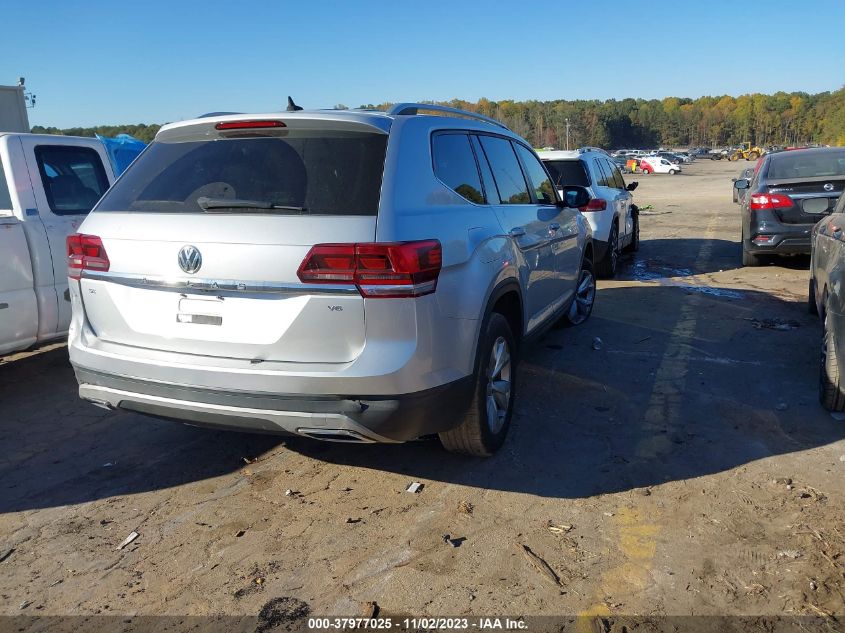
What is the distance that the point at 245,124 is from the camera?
136 inches

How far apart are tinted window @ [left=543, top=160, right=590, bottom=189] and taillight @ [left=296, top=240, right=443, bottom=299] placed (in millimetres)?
6811

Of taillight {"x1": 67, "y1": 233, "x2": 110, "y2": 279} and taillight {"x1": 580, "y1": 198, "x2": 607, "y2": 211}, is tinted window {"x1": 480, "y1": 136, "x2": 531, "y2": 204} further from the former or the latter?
taillight {"x1": 580, "y1": 198, "x2": 607, "y2": 211}

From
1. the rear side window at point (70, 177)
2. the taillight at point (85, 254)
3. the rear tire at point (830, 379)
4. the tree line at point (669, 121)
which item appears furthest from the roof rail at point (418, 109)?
the tree line at point (669, 121)

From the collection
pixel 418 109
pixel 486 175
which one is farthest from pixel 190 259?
pixel 486 175

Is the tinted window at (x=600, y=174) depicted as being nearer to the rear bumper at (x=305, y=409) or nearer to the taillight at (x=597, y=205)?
the taillight at (x=597, y=205)

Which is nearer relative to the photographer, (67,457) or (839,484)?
(839,484)

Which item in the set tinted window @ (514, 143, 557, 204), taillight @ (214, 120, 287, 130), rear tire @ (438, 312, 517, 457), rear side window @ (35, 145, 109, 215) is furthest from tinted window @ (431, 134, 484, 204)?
rear side window @ (35, 145, 109, 215)

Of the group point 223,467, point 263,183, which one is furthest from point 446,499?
point 263,183

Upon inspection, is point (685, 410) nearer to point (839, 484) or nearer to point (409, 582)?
point (839, 484)

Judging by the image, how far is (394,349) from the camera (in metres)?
3.10

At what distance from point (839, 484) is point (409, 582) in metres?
2.44

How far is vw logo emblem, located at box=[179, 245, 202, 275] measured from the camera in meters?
3.21

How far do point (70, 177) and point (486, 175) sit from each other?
12.8 feet

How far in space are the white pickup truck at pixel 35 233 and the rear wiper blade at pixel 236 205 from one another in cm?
284
